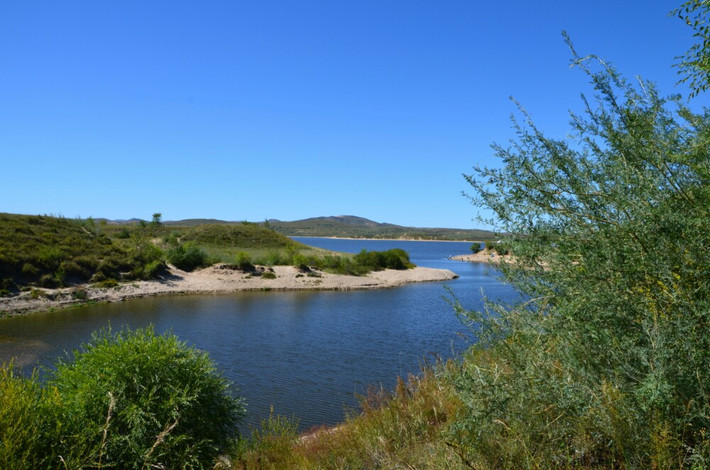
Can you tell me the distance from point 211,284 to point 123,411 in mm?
33965

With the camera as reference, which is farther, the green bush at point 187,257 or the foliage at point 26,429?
the green bush at point 187,257

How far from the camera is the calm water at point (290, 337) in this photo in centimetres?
1430

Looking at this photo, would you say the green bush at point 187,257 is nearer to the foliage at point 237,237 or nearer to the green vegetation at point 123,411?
the foliage at point 237,237

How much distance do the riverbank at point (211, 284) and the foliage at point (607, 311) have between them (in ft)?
93.6

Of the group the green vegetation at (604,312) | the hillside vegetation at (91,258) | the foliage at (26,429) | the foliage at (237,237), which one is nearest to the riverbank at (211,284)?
the hillside vegetation at (91,258)

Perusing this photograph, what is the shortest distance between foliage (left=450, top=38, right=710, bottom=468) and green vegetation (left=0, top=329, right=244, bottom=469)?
11.8 ft

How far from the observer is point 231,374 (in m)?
15.7

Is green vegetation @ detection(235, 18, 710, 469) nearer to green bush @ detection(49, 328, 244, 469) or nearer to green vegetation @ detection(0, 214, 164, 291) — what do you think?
green bush @ detection(49, 328, 244, 469)

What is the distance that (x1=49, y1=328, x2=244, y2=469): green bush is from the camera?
560 centimetres

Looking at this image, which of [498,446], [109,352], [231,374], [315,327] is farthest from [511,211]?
[315,327]

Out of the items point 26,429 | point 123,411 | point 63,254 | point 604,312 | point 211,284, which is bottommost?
point 211,284

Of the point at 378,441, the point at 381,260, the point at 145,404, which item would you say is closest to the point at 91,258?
the point at 381,260

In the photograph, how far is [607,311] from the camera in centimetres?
353

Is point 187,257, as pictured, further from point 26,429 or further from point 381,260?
point 26,429
